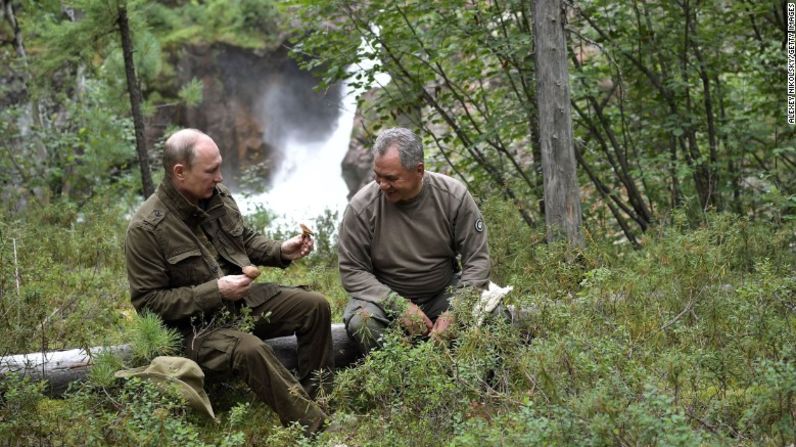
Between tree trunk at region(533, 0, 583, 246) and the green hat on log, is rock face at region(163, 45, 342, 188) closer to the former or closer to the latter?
tree trunk at region(533, 0, 583, 246)

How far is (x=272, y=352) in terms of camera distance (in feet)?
15.8

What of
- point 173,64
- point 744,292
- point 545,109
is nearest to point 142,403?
point 744,292

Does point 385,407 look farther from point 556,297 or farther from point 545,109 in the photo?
point 545,109

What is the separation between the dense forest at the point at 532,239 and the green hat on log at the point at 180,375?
0.28 ft

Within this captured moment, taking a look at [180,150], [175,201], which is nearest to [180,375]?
[175,201]

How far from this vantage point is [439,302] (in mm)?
5438

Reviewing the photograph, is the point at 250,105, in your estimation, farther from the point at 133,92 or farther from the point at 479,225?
the point at 479,225

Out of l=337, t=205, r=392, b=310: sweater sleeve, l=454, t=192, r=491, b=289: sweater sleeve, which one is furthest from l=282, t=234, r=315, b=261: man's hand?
l=454, t=192, r=491, b=289: sweater sleeve

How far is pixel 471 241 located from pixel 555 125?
1.78 metres

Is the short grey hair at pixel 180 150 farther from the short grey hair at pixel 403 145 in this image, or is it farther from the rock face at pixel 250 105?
the rock face at pixel 250 105

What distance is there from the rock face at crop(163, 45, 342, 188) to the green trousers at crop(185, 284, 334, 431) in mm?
15711

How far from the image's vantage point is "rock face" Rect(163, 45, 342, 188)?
69.5ft

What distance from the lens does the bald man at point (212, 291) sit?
15.4 ft

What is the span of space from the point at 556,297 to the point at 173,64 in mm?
17210
